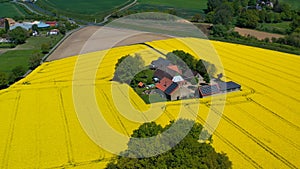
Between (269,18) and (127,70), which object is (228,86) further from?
(269,18)

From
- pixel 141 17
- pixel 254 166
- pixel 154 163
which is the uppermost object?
pixel 141 17

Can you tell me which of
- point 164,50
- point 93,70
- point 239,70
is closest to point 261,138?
point 239,70

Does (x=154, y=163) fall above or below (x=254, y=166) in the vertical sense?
above

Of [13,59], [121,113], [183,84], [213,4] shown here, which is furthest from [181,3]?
[121,113]

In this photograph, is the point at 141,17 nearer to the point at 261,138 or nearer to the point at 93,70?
the point at 93,70

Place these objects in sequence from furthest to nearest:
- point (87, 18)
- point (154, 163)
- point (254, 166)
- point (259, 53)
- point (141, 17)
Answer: point (87, 18) → point (141, 17) → point (259, 53) → point (254, 166) → point (154, 163)
